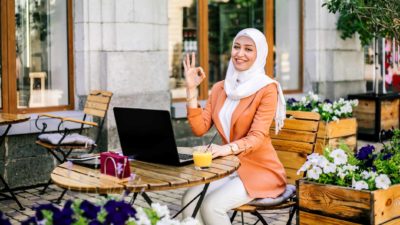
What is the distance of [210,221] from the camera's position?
3.82 metres

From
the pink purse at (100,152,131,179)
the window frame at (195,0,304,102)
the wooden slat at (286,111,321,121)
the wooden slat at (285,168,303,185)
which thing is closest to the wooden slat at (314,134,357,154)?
the wooden slat at (285,168,303,185)

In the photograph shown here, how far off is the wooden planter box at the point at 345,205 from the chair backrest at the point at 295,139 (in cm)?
54

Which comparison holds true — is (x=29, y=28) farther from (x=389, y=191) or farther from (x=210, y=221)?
(x=389, y=191)

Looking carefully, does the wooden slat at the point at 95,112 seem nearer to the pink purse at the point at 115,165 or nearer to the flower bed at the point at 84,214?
the pink purse at the point at 115,165

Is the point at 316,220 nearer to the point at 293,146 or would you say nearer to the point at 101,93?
the point at 293,146

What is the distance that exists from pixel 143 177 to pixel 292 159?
5.18 feet

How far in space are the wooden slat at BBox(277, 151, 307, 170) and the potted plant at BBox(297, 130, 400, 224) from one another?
0.47 meters

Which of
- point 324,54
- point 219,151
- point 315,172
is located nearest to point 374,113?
point 324,54

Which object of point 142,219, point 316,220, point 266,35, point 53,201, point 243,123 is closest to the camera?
point 142,219

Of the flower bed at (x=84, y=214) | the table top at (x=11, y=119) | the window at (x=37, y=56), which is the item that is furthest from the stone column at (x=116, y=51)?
the flower bed at (x=84, y=214)

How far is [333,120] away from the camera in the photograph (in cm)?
724

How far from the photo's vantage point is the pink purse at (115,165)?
10.6ft

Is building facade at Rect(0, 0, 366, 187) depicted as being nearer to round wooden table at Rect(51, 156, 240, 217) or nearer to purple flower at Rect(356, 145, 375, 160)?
round wooden table at Rect(51, 156, 240, 217)

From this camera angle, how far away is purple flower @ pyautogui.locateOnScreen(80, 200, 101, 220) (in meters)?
2.33
